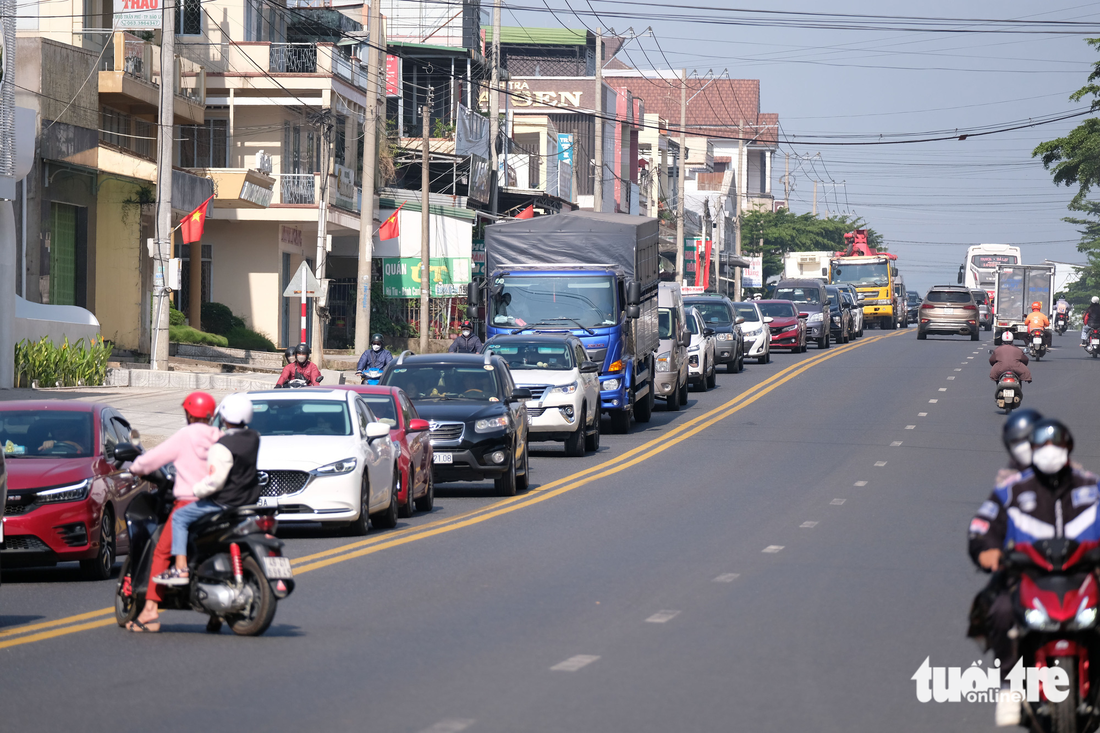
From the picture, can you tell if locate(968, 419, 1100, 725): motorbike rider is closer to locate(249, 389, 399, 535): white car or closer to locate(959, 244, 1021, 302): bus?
locate(249, 389, 399, 535): white car

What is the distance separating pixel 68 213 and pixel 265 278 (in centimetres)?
1079

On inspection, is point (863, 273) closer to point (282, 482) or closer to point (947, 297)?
point (947, 297)

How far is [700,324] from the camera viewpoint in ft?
120

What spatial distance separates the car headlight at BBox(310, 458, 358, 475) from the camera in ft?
49.9

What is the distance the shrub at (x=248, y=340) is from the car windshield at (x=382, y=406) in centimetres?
2750

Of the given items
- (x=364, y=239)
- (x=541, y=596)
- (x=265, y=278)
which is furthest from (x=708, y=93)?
(x=541, y=596)

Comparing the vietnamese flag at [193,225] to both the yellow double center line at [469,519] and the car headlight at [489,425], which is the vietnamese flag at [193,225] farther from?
the car headlight at [489,425]

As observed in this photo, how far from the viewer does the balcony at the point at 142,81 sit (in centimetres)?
3725

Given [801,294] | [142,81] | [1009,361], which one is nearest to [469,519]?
[1009,361]

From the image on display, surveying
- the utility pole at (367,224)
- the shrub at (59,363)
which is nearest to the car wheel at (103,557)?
the shrub at (59,363)

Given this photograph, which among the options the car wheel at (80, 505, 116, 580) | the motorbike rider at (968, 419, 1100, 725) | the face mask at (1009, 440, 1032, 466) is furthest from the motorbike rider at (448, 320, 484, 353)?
the face mask at (1009, 440, 1032, 466)

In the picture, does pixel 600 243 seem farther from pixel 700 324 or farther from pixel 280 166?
pixel 280 166

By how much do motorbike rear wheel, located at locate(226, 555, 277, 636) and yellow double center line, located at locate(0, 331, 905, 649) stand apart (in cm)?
122

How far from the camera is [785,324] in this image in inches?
1932
